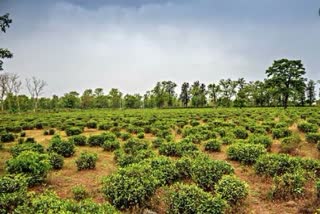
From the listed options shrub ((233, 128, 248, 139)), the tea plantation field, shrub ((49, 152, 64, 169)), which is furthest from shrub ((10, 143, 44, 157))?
shrub ((233, 128, 248, 139))

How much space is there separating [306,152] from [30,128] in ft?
81.8

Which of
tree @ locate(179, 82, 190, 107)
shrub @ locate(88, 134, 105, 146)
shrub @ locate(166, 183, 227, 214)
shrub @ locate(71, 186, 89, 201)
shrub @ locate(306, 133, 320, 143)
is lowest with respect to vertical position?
shrub @ locate(71, 186, 89, 201)

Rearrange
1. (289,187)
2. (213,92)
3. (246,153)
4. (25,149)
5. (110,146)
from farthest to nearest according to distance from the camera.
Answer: (213,92) < (110,146) < (25,149) < (246,153) < (289,187)

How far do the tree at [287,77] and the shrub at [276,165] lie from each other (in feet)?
118

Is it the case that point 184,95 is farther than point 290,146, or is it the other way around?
point 184,95

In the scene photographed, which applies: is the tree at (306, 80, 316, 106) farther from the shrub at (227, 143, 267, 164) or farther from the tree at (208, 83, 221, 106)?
the shrub at (227, 143, 267, 164)

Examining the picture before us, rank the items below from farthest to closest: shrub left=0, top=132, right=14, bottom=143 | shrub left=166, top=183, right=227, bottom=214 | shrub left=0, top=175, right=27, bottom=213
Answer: shrub left=0, top=132, right=14, bottom=143 < shrub left=166, top=183, right=227, bottom=214 < shrub left=0, top=175, right=27, bottom=213

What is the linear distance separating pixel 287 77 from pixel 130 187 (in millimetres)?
42086

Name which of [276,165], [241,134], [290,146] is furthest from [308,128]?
[276,165]

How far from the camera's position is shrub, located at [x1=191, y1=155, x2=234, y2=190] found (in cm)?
887

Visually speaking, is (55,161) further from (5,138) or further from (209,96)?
(209,96)

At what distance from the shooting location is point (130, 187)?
7758 millimetres

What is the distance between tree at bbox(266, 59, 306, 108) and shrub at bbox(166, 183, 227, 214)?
39.9 metres

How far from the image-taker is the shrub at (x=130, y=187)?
7625 millimetres
